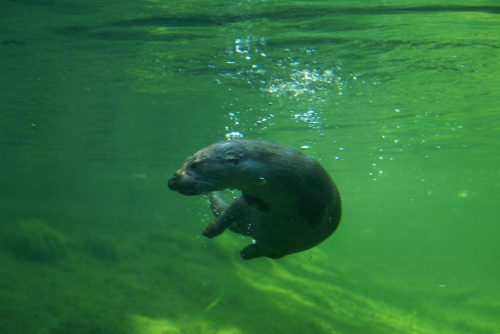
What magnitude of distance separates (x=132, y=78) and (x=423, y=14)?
953 cm

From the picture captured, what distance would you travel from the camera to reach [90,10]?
9703 mm

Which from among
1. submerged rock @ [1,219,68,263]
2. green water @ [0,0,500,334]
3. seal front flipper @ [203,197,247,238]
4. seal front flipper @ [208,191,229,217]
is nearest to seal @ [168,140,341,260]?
seal front flipper @ [203,197,247,238]

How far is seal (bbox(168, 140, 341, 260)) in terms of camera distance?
13.4 ft

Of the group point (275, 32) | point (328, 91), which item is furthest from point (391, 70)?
point (275, 32)

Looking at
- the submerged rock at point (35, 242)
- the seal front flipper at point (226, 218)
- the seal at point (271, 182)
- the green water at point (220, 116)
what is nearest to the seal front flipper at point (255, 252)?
the seal front flipper at point (226, 218)

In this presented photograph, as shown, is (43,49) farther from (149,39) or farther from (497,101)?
(497,101)

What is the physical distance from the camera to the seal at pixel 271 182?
407 cm

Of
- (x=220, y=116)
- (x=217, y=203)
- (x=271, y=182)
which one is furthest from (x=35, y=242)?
(x=271, y=182)

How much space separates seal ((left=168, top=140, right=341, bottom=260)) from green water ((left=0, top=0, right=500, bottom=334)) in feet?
19.4

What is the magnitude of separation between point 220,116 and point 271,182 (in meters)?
15.7

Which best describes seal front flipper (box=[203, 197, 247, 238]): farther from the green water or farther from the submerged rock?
the submerged rock

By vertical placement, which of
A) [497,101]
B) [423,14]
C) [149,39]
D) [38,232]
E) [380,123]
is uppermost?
[423,14]

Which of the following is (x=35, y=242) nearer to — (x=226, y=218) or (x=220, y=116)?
(x=220, y=116)

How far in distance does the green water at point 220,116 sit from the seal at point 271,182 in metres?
5.91
